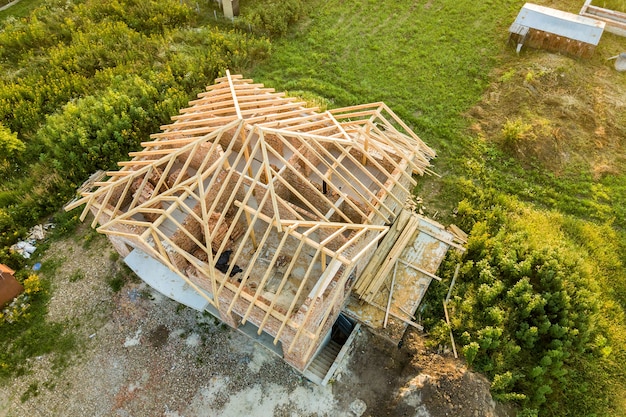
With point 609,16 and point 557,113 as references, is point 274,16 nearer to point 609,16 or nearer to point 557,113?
point 557,113

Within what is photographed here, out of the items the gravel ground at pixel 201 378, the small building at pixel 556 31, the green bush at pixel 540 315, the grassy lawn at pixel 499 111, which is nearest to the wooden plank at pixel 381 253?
the gravel ground at pixel 201 378

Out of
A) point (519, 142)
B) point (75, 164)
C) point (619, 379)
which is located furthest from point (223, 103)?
point (619, 379)

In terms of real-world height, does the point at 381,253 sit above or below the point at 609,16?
below

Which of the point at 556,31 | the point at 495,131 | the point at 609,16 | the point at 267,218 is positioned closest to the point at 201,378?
the point at 267,218

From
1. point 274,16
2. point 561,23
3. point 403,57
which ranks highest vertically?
point 561,23

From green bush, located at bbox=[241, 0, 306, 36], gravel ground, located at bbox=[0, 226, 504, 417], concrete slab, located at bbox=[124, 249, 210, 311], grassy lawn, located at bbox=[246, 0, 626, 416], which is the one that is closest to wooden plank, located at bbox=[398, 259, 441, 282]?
gravel ground, located at bbox=[0, 226, 504, 417]

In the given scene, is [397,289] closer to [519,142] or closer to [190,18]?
[519,142]

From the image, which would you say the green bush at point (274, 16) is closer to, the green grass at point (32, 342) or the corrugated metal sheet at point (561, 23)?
the corrugated metal sheet at point (561, 23)
